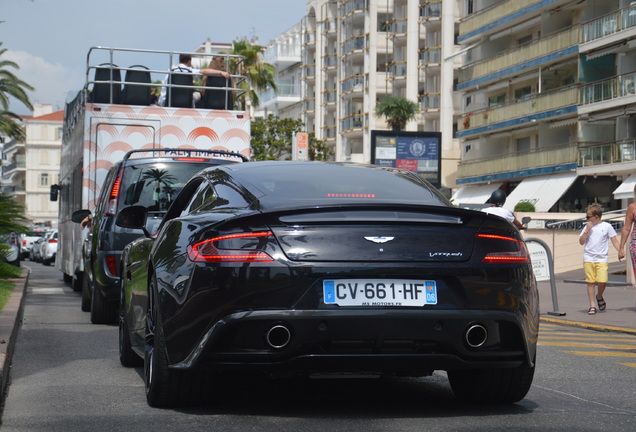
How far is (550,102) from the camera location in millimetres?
54750

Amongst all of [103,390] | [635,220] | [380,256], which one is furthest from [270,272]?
[635,220]

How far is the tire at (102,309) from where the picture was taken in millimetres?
13008

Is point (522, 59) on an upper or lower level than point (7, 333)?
upper

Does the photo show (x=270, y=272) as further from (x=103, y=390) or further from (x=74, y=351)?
(x=74, y=351)

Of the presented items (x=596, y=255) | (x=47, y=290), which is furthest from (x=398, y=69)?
(x=596, y=255)

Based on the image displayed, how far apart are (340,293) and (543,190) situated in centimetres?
4997

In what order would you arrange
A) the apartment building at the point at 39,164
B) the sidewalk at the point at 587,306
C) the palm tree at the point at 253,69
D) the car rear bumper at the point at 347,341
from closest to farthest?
the car rear bumper at the point at 347,341, the sidewalk at the point at 587,306, the palm tree at the point at 253,69, the apartment building at the point at 39,164


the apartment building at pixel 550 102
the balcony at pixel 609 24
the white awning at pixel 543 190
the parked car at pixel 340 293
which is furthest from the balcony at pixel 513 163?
the parked car at pixel 340 293

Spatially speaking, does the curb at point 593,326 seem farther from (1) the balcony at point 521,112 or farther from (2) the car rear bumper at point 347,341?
(1) the balcony at point 521,112

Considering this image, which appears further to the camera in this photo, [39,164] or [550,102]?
[39,164]

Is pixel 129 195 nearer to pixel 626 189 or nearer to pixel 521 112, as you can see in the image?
pixel 626 189

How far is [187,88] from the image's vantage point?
18.1 metres

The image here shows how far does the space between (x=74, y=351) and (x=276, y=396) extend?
3.49m

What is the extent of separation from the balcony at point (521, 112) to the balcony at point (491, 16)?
4.43m
